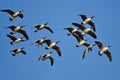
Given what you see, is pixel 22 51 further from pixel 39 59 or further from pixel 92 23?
pixel 92 23

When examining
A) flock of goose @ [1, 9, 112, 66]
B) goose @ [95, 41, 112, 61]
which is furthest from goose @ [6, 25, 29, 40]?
goose @ [95, 41, 112, 61]

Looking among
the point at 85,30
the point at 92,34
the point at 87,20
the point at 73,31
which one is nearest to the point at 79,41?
the point at 73,31

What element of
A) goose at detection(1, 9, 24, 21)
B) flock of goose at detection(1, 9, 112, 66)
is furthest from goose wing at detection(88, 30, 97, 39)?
goose at detection(1, 9, 24, 21)

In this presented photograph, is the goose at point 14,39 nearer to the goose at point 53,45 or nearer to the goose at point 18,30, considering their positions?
the goose at point 18,30

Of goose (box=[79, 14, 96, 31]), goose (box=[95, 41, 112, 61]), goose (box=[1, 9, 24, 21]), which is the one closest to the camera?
goose (box=[95, 41, 112, 61])

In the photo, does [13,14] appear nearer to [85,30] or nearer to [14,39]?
[14,39]

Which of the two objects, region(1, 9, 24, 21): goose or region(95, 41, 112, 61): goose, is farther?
region(1, 9, 24, 21): goose

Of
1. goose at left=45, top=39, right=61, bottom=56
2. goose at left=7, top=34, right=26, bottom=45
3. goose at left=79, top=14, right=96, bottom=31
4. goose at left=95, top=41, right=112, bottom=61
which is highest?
goose at left=7, top=34, right=26, bottom=45

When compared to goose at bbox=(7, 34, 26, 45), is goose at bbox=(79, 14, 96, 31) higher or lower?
lower

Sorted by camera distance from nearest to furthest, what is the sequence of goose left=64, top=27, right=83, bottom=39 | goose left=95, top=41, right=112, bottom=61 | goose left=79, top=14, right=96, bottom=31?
goose left=64, top=27, right=83, bottom=39 → goose left=95, top=41, right=112, bottom=61 → goose left=79, top=14, right=96, bottom=31

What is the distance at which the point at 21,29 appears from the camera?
4341 cm

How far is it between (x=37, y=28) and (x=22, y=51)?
3.09 meters

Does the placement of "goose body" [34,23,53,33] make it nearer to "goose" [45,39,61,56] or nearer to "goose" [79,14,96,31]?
"goose" [45,39,61,56]

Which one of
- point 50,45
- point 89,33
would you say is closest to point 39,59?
point 50,45
